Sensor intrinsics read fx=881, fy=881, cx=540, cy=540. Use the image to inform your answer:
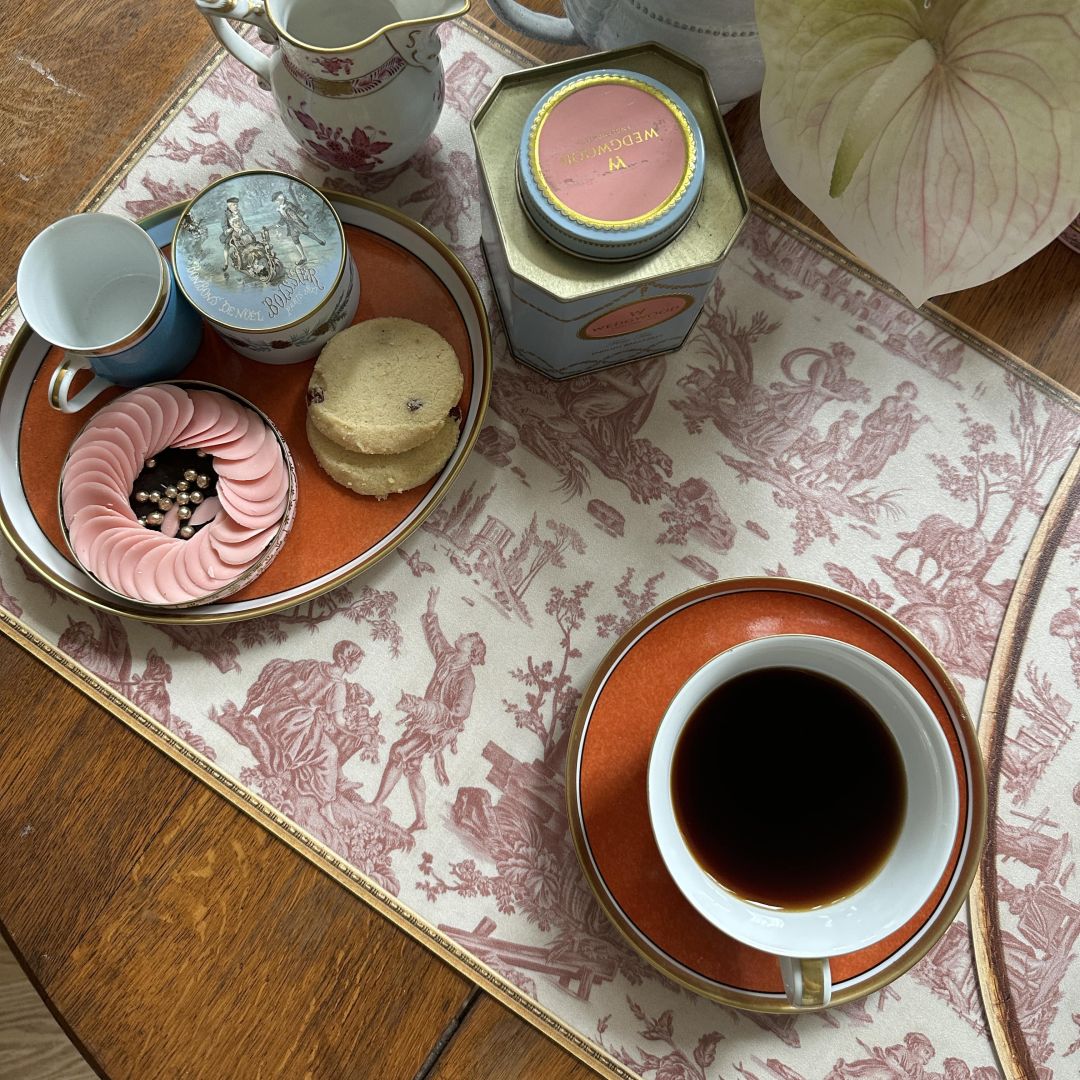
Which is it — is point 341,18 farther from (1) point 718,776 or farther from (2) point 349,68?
(1) point 718,776

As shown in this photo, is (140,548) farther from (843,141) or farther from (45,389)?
(843,141)

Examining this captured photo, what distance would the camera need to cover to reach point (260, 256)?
0.60m

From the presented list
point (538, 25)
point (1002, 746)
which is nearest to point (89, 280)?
point (538, 25)

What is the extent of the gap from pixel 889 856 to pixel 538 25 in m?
0.60

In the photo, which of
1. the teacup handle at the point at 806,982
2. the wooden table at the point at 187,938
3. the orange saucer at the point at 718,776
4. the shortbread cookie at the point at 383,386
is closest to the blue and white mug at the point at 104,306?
the shortbread cookie at the point at 383,386

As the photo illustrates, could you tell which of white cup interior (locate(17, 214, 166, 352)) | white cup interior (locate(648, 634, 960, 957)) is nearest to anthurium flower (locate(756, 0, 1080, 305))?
white cup interior (locate(648, 634, 960, 957))

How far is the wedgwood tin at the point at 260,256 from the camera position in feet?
1.94

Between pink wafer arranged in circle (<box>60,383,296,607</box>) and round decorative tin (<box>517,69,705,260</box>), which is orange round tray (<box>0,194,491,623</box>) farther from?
round decorative tin (<box>517,69,705,260</box>)

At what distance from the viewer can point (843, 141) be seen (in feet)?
1.22

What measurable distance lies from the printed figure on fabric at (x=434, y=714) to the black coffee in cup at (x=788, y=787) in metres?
0.16

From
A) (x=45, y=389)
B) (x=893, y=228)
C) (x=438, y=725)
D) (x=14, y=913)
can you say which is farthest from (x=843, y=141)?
(x=14, y=913)

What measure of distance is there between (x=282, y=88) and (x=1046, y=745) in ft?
2.37

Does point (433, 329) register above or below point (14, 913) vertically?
above

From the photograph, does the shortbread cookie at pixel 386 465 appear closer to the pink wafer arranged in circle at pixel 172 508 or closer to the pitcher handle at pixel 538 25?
the pink wafer arranged in circle at pixel 172 508
